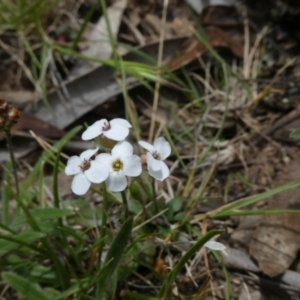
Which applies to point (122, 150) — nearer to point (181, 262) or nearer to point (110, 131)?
point (110, 131)

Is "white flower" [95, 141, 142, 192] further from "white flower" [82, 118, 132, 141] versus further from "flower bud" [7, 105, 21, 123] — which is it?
"flower bud" [7, 105, 21, 123]

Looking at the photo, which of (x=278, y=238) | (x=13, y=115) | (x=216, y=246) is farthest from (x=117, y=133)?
(x=278, y=238)

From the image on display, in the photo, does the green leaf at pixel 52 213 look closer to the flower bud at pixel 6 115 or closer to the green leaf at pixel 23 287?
the green leaf at pixel 23 287

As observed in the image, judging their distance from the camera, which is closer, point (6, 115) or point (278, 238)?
point (6, 115)

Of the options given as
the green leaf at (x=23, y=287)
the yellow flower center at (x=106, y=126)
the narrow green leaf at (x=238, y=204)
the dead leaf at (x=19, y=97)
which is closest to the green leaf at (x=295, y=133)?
the narrow green leaf at (x=238, y=204)

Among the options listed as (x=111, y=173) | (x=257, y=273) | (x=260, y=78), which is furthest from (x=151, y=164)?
(x=260, y=78)

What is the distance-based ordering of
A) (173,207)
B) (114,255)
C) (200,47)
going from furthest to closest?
(200,47), (173,207), (114,255)

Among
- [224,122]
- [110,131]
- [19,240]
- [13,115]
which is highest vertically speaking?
[13,115]
